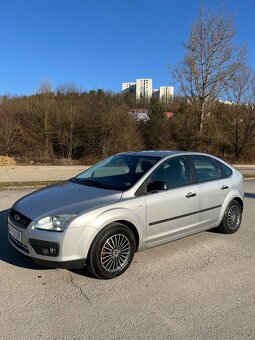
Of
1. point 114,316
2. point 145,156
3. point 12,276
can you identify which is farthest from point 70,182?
point 114,316

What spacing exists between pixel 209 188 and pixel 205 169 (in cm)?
39

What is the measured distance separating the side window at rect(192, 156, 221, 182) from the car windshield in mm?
813

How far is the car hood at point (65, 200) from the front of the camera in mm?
4559

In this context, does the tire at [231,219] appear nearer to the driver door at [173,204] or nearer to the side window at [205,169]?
the side window at [205,169]

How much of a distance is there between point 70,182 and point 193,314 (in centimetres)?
284

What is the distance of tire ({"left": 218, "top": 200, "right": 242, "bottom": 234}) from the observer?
6.58 meters

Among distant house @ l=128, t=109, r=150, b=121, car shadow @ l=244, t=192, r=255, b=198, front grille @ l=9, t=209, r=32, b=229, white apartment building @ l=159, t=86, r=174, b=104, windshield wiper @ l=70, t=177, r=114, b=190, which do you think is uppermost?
white apartment building @ l=159, t=86, r=174, b=104

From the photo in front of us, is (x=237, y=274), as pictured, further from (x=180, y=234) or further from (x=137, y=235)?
(x=137, y=235)

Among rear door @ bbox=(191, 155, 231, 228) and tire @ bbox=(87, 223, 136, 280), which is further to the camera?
rear door @ bbox=(191, 155, 231, 228)

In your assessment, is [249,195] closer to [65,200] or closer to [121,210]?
[121,210]

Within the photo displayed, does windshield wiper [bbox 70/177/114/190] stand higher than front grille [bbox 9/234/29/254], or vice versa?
windshield wiper [bbox 70/177/114/190]

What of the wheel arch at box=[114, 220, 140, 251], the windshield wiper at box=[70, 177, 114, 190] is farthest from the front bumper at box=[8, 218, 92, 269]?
the windshield wiper at box=[70, 177, 114, 190]

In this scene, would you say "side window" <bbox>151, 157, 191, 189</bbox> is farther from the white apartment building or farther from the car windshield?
the white apartment building

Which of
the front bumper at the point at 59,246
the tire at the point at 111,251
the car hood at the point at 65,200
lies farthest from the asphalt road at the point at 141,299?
the car hood at the point at 65,200
